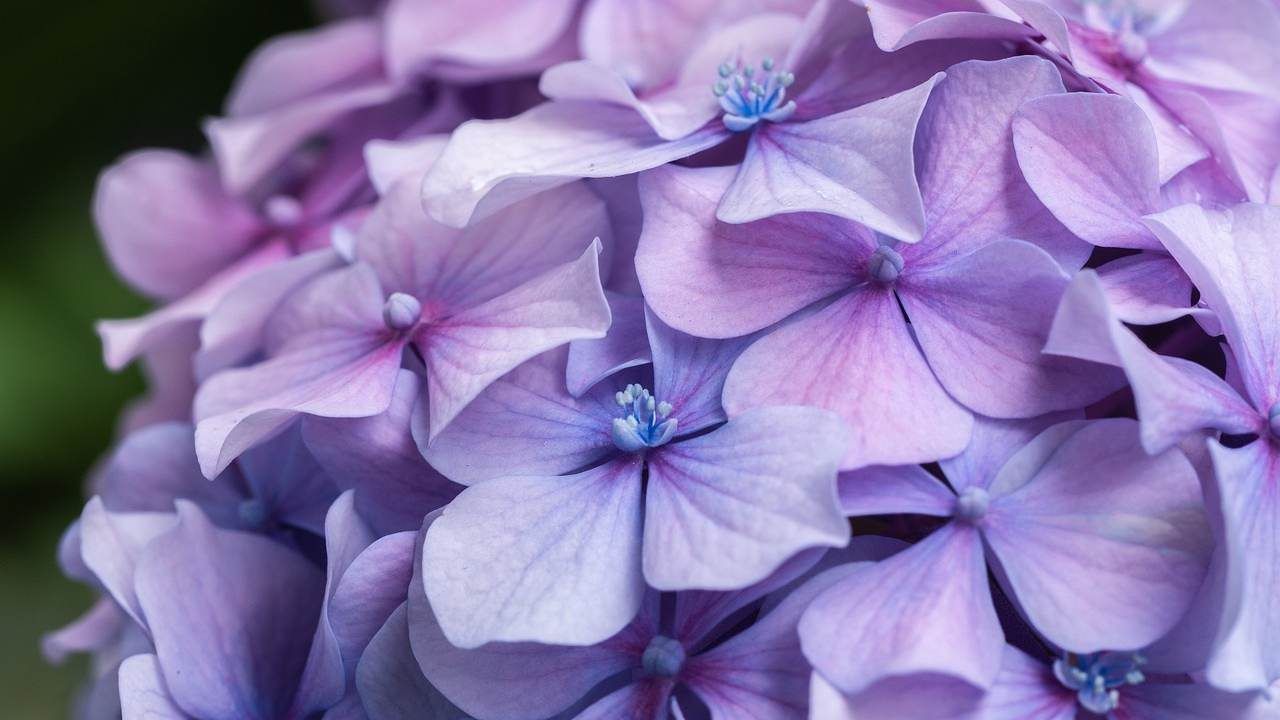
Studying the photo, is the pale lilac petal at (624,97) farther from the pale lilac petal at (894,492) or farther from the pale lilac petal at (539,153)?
the pale lilac petal at (894,492)

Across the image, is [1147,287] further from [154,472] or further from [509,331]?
[154,472]

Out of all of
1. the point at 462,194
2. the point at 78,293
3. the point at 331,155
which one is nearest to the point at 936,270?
the point at 462,194

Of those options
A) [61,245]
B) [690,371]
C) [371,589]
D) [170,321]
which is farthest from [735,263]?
[61,245]

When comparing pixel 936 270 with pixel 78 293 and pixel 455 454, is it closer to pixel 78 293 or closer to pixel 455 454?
pixel 455 454

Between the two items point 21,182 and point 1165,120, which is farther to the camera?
point 21,182

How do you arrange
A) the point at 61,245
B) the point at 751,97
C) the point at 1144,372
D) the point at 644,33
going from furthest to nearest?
the point at 61,245 → the point at 644,33 → the point at 751,97 → the point at 1144,372
